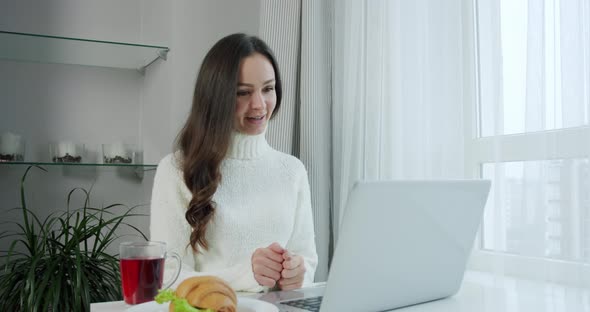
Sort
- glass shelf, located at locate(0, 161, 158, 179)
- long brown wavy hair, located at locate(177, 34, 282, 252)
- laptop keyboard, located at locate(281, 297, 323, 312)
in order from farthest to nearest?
glass shelf, located at locate(0, 161, 158, 179), long brown wavy hair, located at locate(177, 34, 282, 252), laptop keyboard, located at locate(281, 297, 323, 312)

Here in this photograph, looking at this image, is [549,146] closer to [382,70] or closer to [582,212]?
[582,212]

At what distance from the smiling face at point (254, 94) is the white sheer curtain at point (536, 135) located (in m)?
→ 0.60

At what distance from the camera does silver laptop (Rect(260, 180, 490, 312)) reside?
2.64ft

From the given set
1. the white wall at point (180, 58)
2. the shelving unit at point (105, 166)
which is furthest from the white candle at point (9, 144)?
the white wall at point (180, 58)

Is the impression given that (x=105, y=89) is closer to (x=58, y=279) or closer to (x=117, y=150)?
(x=117, y=150)

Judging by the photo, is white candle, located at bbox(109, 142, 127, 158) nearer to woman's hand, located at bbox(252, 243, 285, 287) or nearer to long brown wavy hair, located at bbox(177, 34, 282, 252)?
long brown wavy hair, located at bbox(177, 34, 282, 252)

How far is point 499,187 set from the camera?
1.42 metres

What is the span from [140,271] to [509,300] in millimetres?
661

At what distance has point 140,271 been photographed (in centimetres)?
92

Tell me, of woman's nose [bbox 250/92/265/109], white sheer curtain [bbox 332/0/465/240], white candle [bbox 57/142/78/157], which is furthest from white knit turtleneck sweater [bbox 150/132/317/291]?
white candle [bbox 57/142/78/157]

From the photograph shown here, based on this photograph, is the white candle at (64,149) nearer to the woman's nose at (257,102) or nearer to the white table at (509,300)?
the woman's nose at (257,102)

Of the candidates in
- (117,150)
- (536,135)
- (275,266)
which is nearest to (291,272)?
(275,266)

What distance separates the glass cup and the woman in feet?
1.55

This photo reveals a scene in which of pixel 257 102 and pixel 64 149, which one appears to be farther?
pixel 64 149
